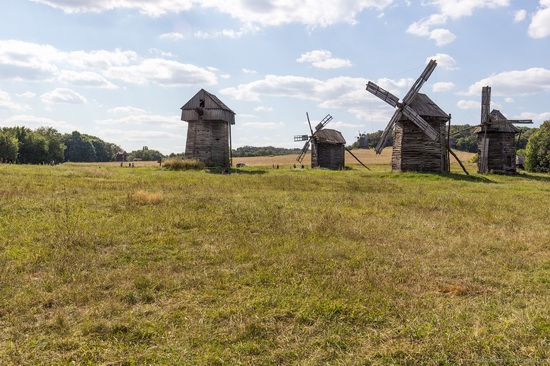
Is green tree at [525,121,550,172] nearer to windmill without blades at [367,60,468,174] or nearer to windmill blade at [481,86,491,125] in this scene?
windmill blade at [481,86,491,125]

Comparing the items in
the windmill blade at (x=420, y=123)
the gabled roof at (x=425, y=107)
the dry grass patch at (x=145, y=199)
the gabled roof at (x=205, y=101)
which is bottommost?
the dry grass patch at (x=145, y=199)

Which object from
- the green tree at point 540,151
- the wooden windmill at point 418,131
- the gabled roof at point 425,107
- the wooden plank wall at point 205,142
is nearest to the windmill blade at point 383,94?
the wooden windmill at point 418,131

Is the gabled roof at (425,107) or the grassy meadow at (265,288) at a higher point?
the gabled roof at (425,107)

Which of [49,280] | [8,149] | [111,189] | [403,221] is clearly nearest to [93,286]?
[49,280]

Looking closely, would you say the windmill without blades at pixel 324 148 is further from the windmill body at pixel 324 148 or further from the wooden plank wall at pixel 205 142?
the wooden plank wall at pixel 205 142

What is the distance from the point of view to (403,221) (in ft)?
39.8

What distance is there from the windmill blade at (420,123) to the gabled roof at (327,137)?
16938 mm

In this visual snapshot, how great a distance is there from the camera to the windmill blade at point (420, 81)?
32.9 metres

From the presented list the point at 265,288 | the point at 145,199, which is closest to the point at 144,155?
the point at 145,199

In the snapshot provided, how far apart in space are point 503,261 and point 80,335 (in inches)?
314

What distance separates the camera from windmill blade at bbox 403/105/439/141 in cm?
3138

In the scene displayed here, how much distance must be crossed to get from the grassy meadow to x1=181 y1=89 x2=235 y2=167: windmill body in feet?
90.8

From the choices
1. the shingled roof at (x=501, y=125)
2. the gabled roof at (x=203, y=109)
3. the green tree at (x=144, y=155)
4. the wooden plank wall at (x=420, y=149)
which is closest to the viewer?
the wooden plank wall at (x=420, y=149)

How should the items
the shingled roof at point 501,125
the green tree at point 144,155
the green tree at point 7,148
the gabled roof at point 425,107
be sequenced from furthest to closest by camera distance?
the green tree at point 144,155 < the green tree at point 7,148 < the shingled roof at point 501,125 < the gabled roof at point 425,107
